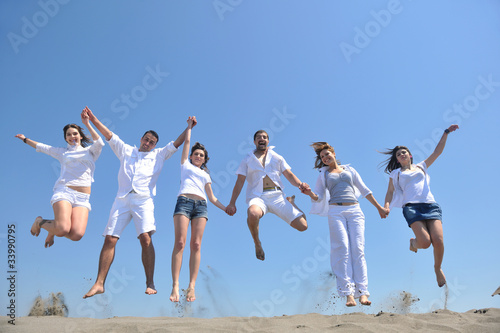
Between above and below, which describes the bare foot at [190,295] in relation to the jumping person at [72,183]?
below

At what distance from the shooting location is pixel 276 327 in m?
5.61

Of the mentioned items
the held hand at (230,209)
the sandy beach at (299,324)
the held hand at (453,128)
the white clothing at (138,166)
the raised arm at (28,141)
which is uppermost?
the raised arm at (28,141)

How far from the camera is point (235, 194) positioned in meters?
8.76

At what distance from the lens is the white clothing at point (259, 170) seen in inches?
339

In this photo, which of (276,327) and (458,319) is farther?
(458,319)

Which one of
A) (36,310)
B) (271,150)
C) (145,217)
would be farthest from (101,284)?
(271,150)

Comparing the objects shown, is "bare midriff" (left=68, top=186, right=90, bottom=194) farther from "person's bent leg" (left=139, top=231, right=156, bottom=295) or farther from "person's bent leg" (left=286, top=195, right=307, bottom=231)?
"person's bent leg" (left=286, top=195, right=307, bottom=231)

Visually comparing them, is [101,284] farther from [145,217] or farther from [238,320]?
[238,320]

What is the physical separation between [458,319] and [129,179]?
21.3ft

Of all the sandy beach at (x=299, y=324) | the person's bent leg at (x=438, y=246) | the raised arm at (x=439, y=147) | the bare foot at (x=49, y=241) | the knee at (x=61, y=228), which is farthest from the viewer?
the raised arm at (x=439, y=147)

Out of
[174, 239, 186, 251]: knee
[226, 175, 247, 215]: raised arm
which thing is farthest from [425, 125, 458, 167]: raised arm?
[174, 239, 186, 251]: knee

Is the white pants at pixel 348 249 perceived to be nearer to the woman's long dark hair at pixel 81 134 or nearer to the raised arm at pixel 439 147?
the raised arm at pixel 439 147

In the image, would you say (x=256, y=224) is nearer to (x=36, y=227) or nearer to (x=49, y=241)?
(x=49, y=241)

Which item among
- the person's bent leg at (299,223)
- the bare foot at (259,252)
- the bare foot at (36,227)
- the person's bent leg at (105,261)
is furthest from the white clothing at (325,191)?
the bare foot at (36,227)
